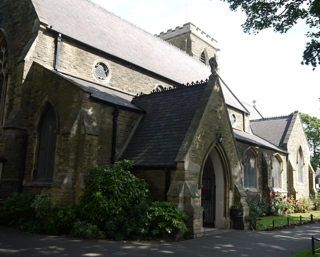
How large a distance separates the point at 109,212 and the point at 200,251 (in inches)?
126

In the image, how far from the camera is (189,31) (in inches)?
1453

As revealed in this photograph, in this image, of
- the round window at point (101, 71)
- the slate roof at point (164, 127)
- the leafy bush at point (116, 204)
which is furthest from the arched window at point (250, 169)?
the leafy bush at point (116, 204)

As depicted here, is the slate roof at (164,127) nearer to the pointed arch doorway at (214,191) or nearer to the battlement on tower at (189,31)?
the pointed arch doorway at (214,191)

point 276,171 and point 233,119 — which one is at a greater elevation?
point 233,119

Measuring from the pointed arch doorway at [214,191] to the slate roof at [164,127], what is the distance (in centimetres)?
204

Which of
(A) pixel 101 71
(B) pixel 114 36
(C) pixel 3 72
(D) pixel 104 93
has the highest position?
(B) pixel 114 36

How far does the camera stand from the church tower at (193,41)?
3681 cm

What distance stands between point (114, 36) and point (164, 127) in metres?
9.36

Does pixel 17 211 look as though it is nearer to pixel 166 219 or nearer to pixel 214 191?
pixel 166 219

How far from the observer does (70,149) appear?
1148 cm

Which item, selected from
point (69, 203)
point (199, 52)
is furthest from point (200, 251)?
point (199, 52)

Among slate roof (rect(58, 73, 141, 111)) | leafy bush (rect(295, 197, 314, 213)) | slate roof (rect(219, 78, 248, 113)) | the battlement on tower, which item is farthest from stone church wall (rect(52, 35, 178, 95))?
the battlement on tower

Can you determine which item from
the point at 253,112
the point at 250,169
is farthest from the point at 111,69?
the point at 253,112

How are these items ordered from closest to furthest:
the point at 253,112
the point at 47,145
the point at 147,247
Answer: the point at 147,247 → the point at 47,145 → the point at 253,112
